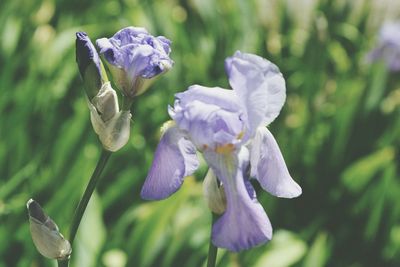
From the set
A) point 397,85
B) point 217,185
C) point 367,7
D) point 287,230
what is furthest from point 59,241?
point 367,7

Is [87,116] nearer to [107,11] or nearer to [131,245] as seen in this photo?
[131,245]

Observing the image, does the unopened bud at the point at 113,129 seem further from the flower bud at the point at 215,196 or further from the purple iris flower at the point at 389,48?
the purple iris flower at the point at 389,48

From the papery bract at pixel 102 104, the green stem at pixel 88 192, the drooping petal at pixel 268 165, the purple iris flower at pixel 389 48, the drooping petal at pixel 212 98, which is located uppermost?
the drooping petal at pixel 212 98

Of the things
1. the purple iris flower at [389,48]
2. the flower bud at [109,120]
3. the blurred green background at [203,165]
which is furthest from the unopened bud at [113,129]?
the purple iris flower at [389,48]

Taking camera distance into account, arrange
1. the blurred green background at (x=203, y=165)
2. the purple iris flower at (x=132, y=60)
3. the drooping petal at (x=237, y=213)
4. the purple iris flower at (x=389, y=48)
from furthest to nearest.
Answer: the purple iris flower at (x=389, y=48) → the blurred green background at (x=203, y=165) → the purple iris flower at (x=132, y=60) → the drooping petal at (x=237, y=213)

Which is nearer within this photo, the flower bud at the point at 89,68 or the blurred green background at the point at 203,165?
the flower bud at the point at 89,68

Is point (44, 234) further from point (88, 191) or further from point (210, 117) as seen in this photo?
point (210, 117)

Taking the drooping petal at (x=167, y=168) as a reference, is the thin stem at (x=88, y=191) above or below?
below
